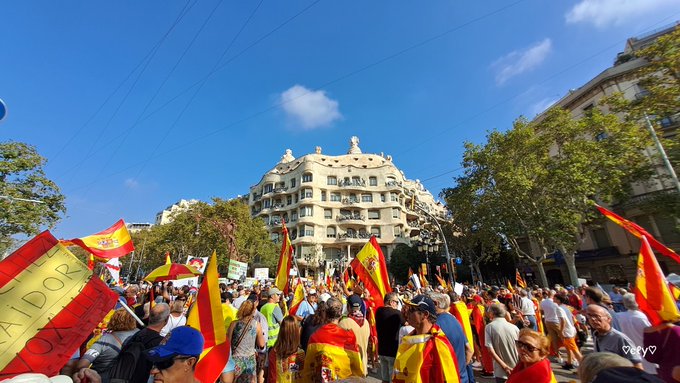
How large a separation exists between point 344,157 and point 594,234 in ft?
128

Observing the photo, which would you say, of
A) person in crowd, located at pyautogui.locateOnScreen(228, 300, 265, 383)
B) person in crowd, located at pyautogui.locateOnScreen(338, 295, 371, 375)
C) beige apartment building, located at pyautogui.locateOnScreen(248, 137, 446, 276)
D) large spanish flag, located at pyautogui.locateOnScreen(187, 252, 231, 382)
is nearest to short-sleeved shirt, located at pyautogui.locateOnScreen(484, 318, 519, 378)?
person in crowd, located at pyautogui.locateOnScreen(338, 295, 371, 375)

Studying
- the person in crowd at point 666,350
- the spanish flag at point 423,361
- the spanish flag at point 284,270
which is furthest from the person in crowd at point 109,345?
the person in crowd at point 666,350

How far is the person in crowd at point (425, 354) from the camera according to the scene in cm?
278

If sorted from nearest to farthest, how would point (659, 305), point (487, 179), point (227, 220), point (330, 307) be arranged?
point (659, 305), point (330, 307), point (487, 179), point (227, 220)

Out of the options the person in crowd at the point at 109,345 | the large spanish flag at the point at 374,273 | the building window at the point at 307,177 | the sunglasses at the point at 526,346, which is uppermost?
the building window at the point at 307,177

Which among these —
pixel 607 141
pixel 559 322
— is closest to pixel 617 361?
pixel 559 322

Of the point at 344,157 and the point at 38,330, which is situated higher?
the point at 344,157

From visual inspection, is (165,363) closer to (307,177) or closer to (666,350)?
(666,350)

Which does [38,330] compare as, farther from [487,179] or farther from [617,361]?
[487,179]

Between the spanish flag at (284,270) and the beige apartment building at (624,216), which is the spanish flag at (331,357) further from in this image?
the beige apartment building at (624,216)

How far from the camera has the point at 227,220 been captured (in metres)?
32.0

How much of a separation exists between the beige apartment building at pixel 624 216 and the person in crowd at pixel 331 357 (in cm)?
2574

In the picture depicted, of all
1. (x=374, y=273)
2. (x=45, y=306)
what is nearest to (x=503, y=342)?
(x=374, y=273)

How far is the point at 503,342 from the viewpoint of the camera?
14.6 feet
